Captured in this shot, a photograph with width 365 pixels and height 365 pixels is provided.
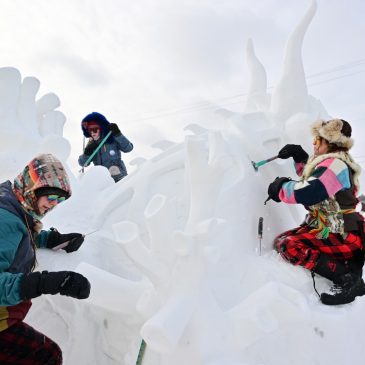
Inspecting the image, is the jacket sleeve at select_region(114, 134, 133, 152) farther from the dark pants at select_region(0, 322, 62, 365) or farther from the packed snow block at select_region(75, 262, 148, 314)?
the dark pants at select_region(0, 322, 62, 365)

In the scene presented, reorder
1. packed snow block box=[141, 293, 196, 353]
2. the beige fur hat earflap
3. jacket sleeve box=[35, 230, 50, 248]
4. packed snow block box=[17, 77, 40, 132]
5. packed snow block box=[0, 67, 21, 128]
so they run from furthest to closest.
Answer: packed snow block box=[17, 77, 40, 132]
packed snow block box=[0, 67, 21, 128]
jacket sleeve box=[35, 230, 50, 248]
the beige fur hat earflap
packed snow block box=[141, 293, 196, 353]

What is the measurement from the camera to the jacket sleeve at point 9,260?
125cm

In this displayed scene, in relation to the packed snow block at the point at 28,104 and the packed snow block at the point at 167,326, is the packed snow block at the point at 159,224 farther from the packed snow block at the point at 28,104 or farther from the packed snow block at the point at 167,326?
the packed snow block at the point at 28,104

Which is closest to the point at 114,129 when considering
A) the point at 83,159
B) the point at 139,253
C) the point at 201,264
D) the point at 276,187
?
the point at 83,159

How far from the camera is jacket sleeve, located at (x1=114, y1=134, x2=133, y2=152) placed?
3.86m

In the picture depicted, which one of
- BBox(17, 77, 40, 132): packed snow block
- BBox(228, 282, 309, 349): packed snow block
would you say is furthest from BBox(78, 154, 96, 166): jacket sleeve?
BBox(228, 282, 309, 349): packed snow block

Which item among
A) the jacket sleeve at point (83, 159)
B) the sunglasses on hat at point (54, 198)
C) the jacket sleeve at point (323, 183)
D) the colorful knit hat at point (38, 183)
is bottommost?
the jacket sleeve at point (83, 159)

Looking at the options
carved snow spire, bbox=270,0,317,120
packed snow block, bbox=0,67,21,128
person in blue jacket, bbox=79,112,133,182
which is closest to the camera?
carved snow spire, bbox=270,0,317,120

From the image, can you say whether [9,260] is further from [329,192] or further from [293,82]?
[293,82]

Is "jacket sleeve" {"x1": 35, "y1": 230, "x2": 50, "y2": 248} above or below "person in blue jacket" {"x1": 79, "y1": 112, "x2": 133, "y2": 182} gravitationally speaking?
above

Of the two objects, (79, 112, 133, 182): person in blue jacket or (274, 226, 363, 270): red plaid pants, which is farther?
(79, 112, 133, 182): person in blue jacket

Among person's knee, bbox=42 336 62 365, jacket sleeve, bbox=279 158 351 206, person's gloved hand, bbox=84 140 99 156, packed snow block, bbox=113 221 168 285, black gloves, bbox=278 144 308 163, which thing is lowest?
person's gloved hand, bbox=84 140 99 156

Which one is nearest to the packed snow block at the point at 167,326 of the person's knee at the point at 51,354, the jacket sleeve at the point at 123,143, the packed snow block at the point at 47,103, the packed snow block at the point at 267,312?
the packed snow block at the point at 267,312

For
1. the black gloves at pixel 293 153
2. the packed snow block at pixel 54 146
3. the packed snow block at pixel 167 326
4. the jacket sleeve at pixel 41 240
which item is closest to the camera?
the packed snow block at pixel 167 326
